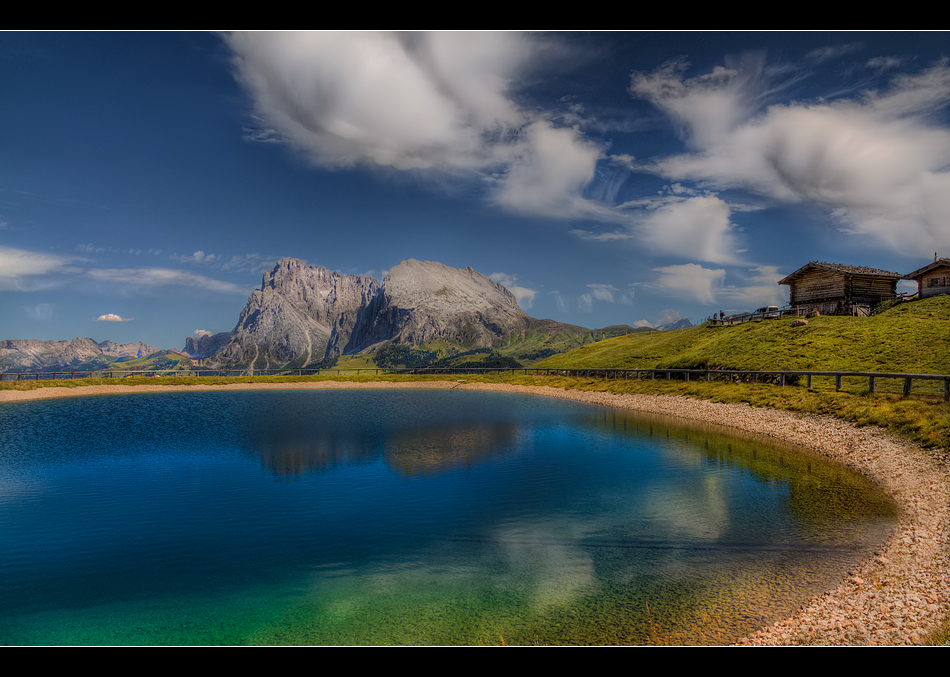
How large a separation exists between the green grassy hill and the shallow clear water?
21305 millimetres

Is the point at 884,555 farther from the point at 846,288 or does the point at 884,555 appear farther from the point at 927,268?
the point at 927,268

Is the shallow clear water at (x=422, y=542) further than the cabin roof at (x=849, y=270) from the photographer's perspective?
No

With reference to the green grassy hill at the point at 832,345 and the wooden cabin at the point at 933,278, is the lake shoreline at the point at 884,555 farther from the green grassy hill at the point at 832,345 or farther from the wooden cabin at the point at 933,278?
the wooden cabin at the point at 933,278

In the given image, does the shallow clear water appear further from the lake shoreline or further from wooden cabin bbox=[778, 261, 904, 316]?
wooden cabin bbox=[778, 261, 904, 316]

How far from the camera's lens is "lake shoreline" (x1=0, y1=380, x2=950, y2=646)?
9859 millimetres

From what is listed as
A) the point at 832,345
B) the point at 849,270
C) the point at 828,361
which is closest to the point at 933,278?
the point at 849,270

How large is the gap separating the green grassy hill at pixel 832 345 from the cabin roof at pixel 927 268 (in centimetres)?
752

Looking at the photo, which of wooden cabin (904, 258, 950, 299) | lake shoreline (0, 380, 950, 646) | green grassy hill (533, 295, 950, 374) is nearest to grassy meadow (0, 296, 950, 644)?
green grassy hill (533, 295, 950, 374)

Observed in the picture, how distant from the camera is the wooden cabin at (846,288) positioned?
66.6m

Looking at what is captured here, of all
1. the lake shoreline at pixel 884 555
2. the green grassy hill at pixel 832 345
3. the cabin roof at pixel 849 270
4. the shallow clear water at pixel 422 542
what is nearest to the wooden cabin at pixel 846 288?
the cabin roof at pixel 849 270

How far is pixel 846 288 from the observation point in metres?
66.7

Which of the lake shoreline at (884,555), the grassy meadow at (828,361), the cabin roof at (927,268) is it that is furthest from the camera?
the cabin roof at (927,268)
